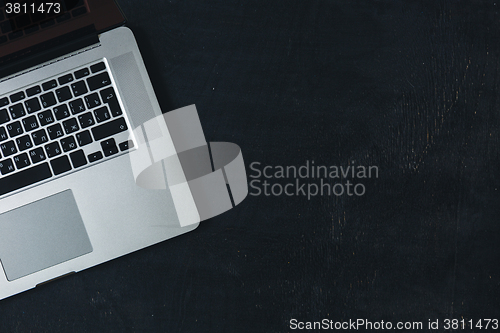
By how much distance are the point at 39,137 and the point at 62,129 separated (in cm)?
4

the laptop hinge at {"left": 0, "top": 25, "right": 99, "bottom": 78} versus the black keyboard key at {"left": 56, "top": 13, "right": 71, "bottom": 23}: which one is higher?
the black keyboard key at {"left": 56, "top": 13, "right": 71, "bottom": 23}

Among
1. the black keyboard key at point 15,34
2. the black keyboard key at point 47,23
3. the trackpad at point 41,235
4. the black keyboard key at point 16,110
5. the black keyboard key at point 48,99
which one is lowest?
the trackpad at point 41,235

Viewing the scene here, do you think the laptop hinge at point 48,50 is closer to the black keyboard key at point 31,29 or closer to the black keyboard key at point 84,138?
the black keyboard key at point 31,29

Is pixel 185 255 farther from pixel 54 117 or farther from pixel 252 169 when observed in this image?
pixel 54 117

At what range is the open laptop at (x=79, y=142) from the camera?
0.61m

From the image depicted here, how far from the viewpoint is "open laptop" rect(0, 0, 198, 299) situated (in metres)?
0.61

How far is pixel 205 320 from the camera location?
0.66m

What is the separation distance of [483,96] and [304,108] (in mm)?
294

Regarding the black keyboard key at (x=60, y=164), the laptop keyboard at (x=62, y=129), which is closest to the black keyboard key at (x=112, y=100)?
the laptop keyboard at (x=62, y=129)

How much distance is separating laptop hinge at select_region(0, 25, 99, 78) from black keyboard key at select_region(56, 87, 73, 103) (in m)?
0.06

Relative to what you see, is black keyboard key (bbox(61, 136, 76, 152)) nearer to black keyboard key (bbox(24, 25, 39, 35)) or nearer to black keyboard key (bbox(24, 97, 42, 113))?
black keyboard key (bbox(24, 97, 42, 113))

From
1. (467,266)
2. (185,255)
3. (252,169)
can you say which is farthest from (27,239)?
(467,266)

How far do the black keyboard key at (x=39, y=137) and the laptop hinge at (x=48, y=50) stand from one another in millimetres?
105

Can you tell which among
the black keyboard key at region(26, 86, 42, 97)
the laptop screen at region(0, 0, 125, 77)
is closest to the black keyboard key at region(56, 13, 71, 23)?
the laptop screen at region(0, 0, 125, 77)
